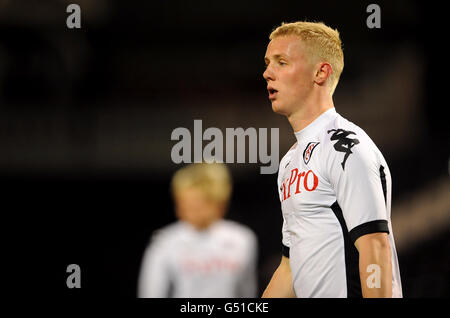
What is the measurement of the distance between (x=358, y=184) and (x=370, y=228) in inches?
7.9

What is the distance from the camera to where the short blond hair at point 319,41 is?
2.79 m

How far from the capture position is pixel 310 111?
2.81 meters

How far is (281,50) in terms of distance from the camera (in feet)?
9.18

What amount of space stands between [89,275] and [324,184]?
2970 mm

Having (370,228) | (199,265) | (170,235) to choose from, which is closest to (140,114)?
(170,235)

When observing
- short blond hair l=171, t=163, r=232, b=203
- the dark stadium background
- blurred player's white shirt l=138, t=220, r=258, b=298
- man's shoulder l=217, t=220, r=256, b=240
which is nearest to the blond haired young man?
short blond hair l=171, t=163, r=232, b=203

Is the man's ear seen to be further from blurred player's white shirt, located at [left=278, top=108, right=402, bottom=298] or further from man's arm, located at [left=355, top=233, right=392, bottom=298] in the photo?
man's arm, located at [left=355, top=233, right=392, bottom=298]

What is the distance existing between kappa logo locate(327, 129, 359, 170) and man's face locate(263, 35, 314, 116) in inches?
12.0

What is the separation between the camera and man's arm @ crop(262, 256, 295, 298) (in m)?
2.82

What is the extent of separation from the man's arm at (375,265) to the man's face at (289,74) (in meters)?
0.82

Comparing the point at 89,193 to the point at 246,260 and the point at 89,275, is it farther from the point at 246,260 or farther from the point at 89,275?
the point at 246,260

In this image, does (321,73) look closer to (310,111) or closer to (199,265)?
(310,111)
